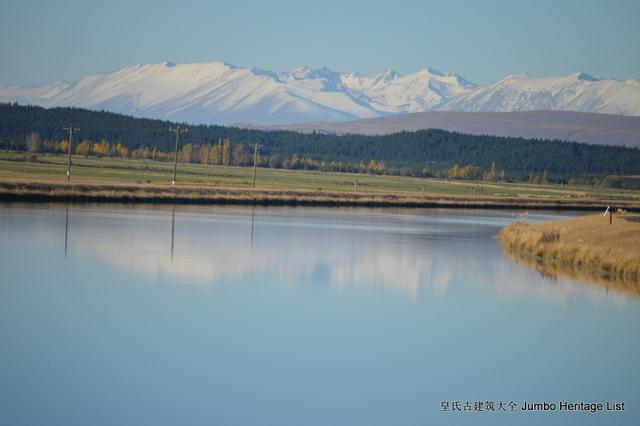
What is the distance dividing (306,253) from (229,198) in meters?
36.1

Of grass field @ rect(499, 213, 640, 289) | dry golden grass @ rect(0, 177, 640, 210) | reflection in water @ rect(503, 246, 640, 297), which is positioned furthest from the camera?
dry golden grass @ rect(0, 177, 640, 210)

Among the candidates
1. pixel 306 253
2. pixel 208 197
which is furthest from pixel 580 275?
pixel 208 197

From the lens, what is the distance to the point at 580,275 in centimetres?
3416

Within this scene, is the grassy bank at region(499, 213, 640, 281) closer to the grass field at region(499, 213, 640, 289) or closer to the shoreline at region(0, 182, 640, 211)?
the grass field at region(499, 213, 640, 289)

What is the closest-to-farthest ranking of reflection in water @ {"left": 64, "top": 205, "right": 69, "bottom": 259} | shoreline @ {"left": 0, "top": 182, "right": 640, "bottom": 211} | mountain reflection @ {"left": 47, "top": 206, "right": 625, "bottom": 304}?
1. mountain reflection @ {"left": 47, "top": 206, "right": 625, "bottom": 304}
2. reflection in water @ {"left": 64, "top": 205, "right": 69, "bottom": 259}
3. shoreline @ {"left": 0, "top": 182, "right": 640, "bottom": 211}

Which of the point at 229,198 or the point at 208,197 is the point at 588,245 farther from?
the point at 229,198

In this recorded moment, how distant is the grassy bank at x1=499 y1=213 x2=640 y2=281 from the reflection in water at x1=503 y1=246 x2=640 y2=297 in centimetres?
30

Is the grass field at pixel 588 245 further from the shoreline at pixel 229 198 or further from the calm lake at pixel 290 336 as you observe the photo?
the shoreline at pixel 229 198

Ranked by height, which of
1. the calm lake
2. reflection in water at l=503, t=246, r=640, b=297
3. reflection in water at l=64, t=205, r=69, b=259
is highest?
reflection in water at l=503, t=246, r=640, b=297

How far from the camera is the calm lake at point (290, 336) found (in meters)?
15.8

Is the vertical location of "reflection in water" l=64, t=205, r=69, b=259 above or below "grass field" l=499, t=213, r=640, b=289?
below

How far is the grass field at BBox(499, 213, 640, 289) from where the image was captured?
34969 millimetres

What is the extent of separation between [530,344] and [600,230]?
23.1 meters

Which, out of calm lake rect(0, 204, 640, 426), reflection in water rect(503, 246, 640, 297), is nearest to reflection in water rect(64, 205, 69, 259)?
calm lake rect(0, 204, 640, 426)
